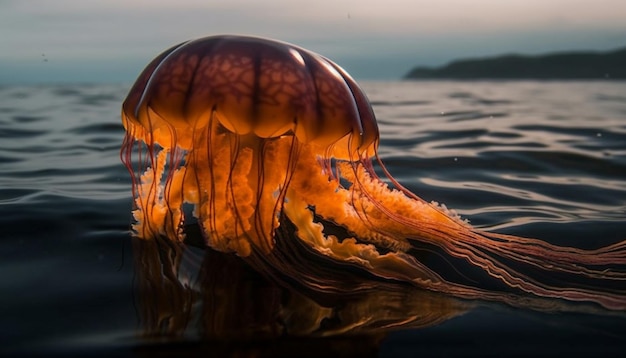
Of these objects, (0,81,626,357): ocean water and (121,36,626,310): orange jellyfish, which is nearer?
(0,81,626,357): ocean water

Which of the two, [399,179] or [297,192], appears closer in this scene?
[297,192]

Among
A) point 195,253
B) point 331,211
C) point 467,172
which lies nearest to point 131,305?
point 195,253

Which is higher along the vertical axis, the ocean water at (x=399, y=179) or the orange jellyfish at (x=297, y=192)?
the orange jellyfish at (x=297, y=192)

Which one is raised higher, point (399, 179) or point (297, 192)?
point (297, 192)

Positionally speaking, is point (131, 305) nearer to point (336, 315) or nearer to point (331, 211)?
point (336, 315)

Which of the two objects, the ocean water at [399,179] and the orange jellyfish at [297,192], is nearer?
the ocean water at [399,179]
